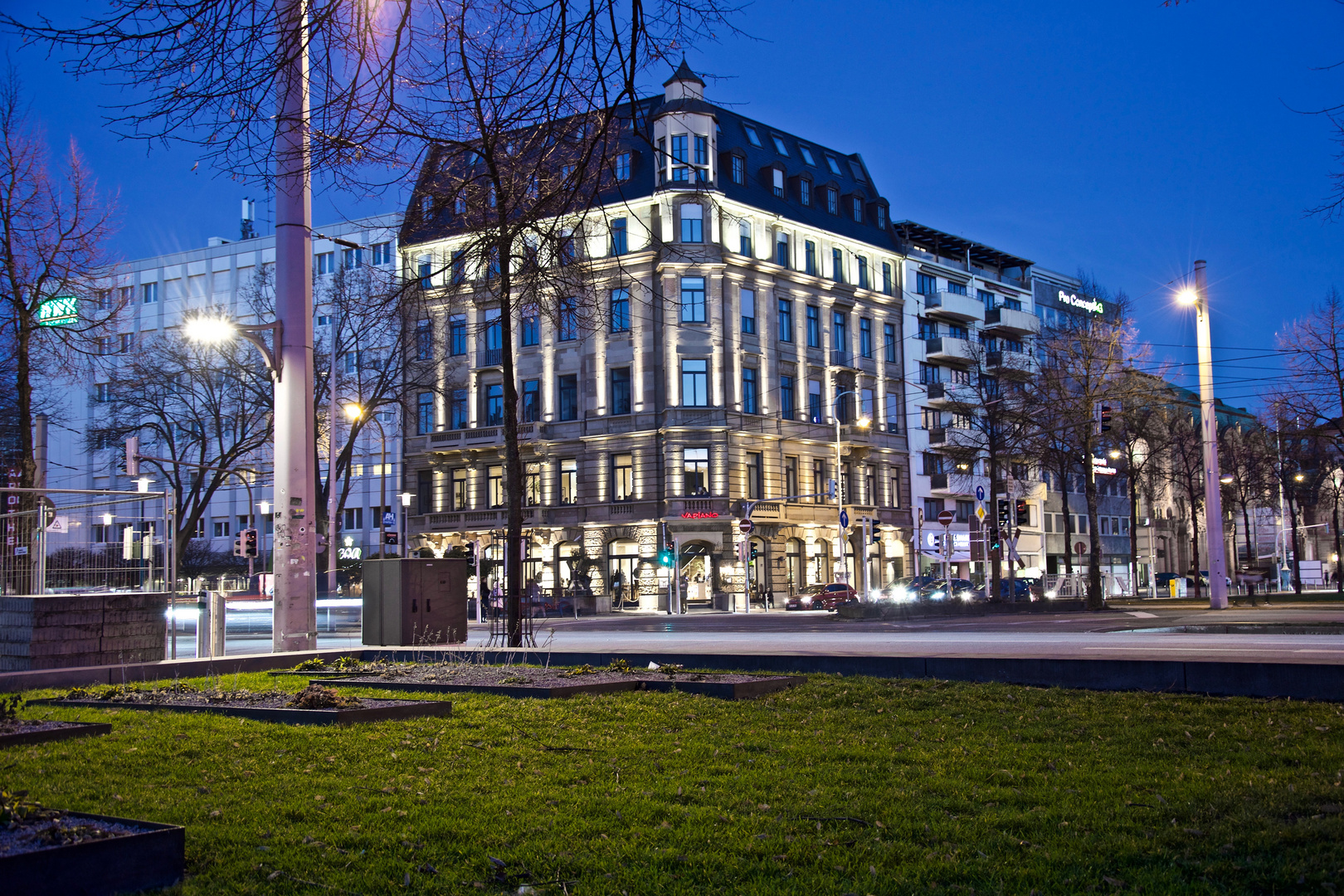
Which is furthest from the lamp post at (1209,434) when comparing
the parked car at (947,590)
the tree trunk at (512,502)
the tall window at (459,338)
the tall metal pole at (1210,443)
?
the tall window at (459,338)

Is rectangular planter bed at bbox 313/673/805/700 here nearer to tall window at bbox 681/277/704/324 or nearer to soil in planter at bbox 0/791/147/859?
A: soil in planter at bbox 0/791/147/859

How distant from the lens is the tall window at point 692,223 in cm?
5822

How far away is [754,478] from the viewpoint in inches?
2341

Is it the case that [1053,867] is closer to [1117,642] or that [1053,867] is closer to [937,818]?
[937,818]

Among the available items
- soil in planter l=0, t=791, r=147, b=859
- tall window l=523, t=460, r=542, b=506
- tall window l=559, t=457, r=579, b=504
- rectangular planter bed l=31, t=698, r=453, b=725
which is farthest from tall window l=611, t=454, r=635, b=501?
soil in planter l=0, t=791, r=147, b=859

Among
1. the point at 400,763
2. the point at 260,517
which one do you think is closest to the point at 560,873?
the point at 400,763

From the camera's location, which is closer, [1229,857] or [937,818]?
[1229,857]

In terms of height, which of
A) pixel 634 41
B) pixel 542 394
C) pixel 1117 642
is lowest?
pixel 1117 642

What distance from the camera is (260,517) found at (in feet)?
266

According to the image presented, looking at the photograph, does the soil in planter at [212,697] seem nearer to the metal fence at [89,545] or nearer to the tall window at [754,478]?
the metal fence at [89,545]

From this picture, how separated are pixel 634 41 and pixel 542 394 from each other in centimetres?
5478

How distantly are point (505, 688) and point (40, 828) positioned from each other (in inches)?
256

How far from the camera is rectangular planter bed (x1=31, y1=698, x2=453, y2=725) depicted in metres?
9.14

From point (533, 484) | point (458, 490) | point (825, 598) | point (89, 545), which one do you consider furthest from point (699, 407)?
point (89, 545)
